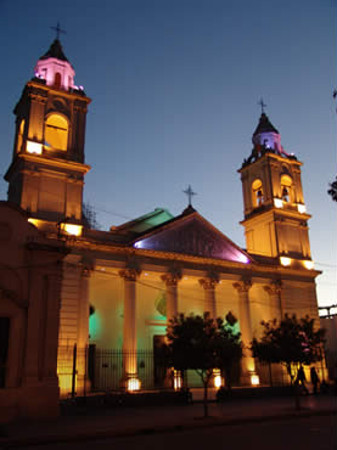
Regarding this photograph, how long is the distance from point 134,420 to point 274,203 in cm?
2257

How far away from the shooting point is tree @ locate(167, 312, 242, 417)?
16125 millimetres

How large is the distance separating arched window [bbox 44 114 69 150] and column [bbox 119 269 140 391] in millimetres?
9301

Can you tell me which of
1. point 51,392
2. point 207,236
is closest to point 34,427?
point 51,392

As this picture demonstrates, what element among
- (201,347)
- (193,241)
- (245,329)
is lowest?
(201,347)

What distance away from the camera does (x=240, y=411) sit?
55.3 feet

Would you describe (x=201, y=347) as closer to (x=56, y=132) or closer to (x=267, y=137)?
(x=56, y=132)

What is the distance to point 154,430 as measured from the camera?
494 inches

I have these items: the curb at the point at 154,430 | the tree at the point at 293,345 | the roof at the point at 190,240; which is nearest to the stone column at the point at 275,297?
the roof at the point at 190,240

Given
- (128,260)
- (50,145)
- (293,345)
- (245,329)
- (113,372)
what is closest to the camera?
(293,345)

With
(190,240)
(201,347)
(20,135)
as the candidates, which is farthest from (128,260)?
(20,135)

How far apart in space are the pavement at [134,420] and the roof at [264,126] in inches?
946

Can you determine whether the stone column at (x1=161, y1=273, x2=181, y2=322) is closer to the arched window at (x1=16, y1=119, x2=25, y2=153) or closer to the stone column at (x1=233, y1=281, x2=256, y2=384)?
the stone column at (x1=233, y1=281, x2=256, y2=384)

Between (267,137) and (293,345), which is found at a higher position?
(267,137)

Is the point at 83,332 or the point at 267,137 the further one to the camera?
the point at 267,137
